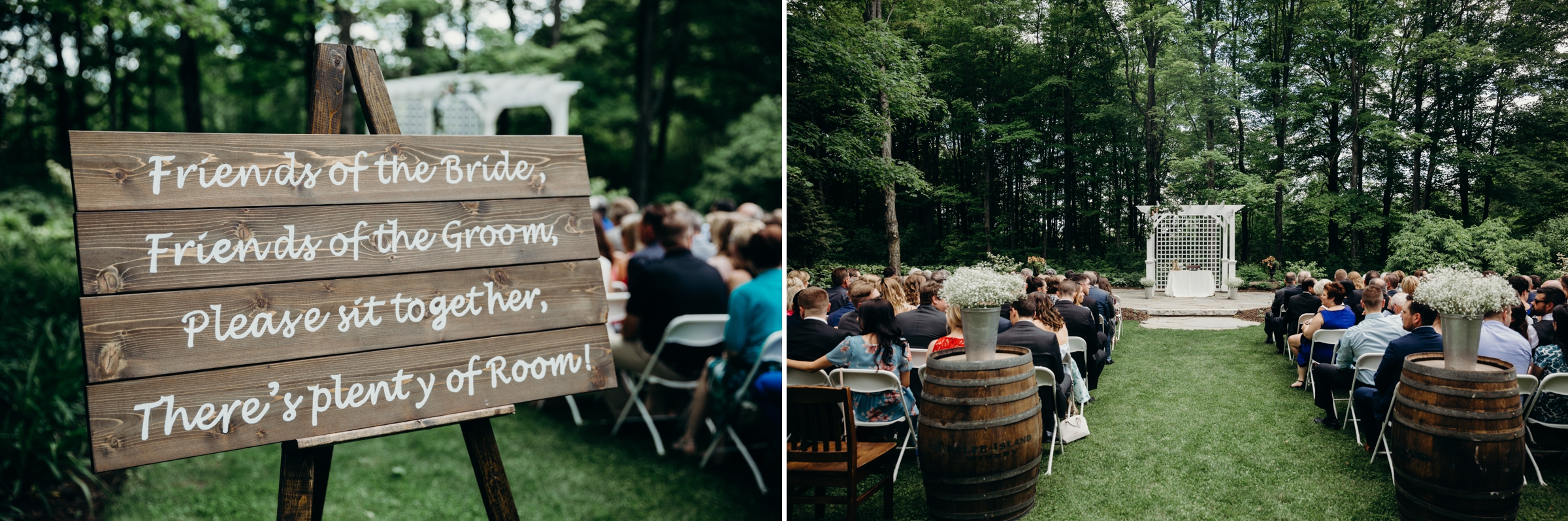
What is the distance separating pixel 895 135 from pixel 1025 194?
1.75 ft

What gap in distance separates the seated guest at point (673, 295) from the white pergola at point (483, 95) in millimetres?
10074

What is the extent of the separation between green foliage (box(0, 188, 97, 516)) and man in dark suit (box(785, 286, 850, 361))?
3239 mm

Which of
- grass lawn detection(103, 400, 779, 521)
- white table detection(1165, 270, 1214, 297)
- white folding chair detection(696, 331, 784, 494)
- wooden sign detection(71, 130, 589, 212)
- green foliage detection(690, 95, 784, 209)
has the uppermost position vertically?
green foliage detection(690, 95, 784, 209)

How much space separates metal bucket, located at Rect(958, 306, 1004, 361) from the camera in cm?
298

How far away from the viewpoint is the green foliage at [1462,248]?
7.96 feet

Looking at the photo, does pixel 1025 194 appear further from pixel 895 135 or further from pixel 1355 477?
pixel 1355 477

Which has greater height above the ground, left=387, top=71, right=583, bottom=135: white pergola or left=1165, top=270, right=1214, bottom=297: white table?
left=387, top=71, right=583, bottom=135: white pergola

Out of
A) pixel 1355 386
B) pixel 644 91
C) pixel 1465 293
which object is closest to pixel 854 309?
pixel 1355 386

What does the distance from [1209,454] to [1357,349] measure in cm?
72

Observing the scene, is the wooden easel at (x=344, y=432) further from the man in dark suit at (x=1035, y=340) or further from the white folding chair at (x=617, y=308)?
the white folding chair at (x=617, y=308)

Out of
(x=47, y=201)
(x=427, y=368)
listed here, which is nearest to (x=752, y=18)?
(x=47, y=201)

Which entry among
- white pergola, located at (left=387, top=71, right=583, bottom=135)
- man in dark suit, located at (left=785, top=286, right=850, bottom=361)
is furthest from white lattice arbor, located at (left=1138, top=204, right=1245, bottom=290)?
white pergola, located at (left=387, top=71, right=583, bottom=135)

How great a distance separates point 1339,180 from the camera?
2570 millimetres

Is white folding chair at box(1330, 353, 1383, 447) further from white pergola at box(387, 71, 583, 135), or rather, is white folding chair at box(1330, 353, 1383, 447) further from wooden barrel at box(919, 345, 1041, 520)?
white pergola at box(387, 71, 583, 135)
